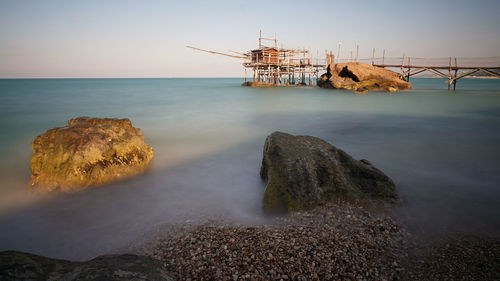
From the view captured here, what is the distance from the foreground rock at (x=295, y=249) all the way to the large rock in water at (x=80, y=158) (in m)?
2.58

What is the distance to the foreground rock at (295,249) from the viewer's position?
2496mm

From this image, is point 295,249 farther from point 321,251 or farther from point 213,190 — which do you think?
point 213,190

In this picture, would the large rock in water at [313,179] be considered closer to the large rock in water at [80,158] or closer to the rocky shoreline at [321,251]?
the rocky shoreline at [321,251]

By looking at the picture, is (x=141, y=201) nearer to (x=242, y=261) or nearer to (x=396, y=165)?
(x=242, y=261)

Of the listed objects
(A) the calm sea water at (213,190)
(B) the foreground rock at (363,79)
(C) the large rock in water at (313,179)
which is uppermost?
(B) the foreground rock at (363,79)

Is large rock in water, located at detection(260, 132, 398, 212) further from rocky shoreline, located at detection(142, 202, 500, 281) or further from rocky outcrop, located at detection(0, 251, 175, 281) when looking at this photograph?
rocky outcrop, located at detection(0, 251, 175, 281)

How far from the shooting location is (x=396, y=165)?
601 centimetres

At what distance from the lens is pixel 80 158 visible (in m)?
4.88

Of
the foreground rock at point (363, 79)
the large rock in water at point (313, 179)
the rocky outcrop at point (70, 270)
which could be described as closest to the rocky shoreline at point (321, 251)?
the large rock in water at point (313, 179)

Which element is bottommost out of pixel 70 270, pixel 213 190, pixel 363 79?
pixel 213 190

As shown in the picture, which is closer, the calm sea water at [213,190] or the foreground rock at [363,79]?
the calm sea water at [213,190]

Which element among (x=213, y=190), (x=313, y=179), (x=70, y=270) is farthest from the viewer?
(x=213, y=190)

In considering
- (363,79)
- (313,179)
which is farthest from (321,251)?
(363,79)

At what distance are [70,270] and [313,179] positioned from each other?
315 centimetres
